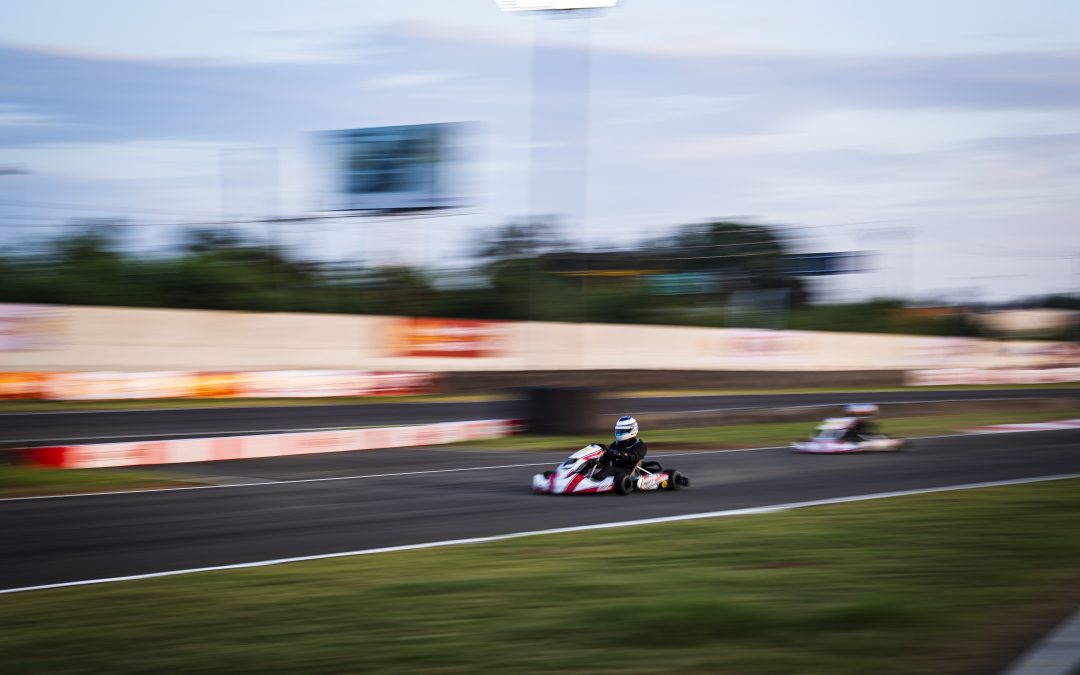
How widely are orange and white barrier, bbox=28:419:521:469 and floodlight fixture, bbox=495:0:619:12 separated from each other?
310 inches

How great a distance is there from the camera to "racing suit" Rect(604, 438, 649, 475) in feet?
36.9

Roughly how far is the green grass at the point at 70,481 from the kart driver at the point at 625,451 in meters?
4.49

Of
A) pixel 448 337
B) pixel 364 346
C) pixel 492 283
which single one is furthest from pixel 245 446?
pixel 492 283

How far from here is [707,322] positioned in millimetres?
48281

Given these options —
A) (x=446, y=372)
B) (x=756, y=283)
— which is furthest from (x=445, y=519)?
(x=756, y=283)

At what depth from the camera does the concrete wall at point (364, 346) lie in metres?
26.0

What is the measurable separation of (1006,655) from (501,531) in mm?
4669

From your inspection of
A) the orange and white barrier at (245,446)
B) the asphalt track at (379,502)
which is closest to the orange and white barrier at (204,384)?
the orange and white barrier at (245,446)

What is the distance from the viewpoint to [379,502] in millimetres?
10500

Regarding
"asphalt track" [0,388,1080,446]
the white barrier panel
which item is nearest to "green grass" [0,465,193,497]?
"asphalt track" [0,388,1080,446]

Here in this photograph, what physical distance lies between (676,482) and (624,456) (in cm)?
84

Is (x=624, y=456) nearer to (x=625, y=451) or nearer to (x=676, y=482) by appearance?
(x=625, y=451)

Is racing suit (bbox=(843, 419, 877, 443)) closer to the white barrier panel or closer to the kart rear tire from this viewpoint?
the kart rear tire

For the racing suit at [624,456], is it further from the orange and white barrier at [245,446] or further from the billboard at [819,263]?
the billboard at [819,263]
